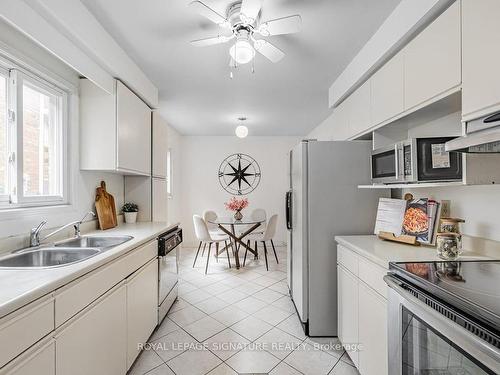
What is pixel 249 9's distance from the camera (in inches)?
57.9

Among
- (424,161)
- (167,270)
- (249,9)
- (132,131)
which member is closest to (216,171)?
(132,131)

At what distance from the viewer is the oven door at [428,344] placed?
0.75 meters

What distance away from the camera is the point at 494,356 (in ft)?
2.26

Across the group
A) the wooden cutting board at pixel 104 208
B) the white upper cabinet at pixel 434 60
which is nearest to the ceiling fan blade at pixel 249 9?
the white upper cabinet at pixel 434 60

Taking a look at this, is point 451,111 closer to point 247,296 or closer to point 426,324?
point 426,324

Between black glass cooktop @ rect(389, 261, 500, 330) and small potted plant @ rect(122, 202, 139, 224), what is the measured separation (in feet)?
8.39

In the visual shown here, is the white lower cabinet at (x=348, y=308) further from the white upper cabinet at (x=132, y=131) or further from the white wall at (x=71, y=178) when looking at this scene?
the white wall at (x=71, y=178)

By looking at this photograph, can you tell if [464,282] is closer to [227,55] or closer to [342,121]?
[342,121]

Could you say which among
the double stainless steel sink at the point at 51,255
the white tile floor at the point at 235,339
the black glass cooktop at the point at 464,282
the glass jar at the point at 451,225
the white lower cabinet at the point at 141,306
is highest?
the glass jar at the point at 451,225

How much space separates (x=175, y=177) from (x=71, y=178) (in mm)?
3114

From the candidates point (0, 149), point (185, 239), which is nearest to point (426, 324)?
point (0, 149)

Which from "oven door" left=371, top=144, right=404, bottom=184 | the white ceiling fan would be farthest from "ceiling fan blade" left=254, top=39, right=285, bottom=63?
"oven door" left=371, top=144, right=404, bottom=184

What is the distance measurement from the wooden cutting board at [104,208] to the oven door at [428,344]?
91.6 inches

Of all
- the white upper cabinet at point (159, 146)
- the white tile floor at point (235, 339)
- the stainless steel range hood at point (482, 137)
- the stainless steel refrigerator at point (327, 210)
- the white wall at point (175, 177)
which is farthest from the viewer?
the white wall at point (175, 177)
